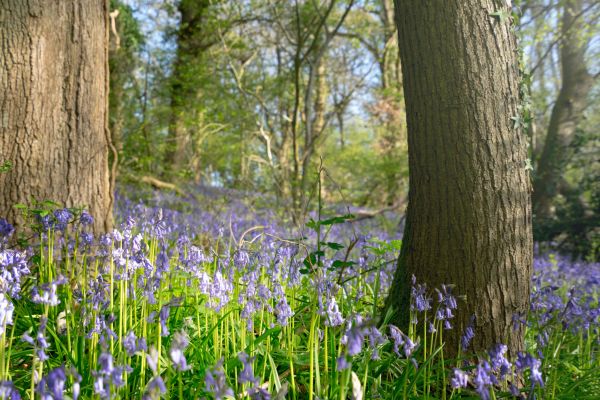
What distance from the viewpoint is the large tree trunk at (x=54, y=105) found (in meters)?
3.40

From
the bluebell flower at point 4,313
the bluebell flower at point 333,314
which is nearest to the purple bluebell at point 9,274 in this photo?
the bluebell flower at point 4,313

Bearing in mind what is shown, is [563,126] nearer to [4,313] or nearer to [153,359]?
[153,359]

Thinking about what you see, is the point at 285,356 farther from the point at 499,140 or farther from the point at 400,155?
the point at 400,155

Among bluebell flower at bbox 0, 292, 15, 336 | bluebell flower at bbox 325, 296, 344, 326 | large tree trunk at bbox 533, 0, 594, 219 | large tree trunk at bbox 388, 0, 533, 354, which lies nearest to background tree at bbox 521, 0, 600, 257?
large tree trunk at bbox 533, 0, 594, 219

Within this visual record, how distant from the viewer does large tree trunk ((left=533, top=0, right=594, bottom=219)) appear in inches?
380

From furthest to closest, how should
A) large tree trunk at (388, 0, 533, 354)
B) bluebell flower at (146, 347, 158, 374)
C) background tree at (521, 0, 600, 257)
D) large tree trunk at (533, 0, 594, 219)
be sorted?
large tree trunk at (533, 0, 594, 219) → background tree at (521, 0, 600, 257) → large tree trunk at (388, 0, 533, 354) → bluebell flower at (146, 347, 158, 374)

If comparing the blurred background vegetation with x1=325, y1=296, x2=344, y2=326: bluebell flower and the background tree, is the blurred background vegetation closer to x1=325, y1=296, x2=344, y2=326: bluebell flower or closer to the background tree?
the background tree

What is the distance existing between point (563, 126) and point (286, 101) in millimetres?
6604

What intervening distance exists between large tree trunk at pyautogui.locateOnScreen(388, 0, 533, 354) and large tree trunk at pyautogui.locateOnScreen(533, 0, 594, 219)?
26.0ft

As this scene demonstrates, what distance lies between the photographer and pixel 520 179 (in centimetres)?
260

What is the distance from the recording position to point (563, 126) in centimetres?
973

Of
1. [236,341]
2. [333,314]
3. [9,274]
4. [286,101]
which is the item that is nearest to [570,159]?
[286,101]

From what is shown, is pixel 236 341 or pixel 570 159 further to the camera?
pixel 570 159

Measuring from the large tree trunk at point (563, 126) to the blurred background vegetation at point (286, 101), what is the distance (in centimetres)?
3
